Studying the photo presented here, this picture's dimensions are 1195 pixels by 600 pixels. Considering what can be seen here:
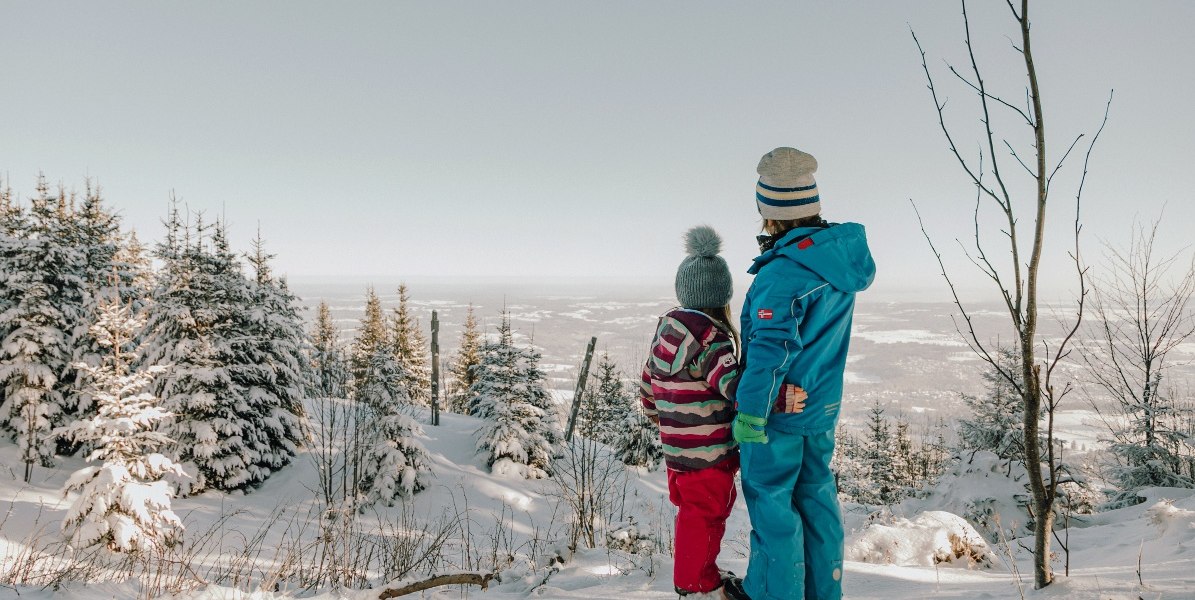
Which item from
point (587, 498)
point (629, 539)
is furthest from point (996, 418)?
point (629, 539)

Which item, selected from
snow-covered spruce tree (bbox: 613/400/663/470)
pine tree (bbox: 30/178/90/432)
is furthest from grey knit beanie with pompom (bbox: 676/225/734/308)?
snow-covered spruce tree (bbox: 613/400/663/470)

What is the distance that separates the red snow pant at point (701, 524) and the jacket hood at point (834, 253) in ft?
3.07

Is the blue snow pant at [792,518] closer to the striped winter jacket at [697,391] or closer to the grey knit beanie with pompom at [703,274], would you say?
the striped winter jacket at [697,391]

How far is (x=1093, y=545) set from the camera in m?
4.38

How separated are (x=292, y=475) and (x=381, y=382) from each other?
11.9 ft

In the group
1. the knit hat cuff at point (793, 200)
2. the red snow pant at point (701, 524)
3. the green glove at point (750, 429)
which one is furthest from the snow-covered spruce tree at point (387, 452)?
the knit hat cuff at point (793, 200)

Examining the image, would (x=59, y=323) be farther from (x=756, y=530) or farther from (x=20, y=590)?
(x=756, y=530)

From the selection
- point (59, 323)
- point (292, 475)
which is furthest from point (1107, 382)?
point (59, 323)

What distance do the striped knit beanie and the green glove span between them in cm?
88

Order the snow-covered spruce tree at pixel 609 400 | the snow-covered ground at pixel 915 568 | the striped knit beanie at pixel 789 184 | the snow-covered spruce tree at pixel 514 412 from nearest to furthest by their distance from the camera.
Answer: the striped knit beanie at pixel 789 184 < the snow-covered ground at pixel 915 568 < the snow-covered spruce tree at pixel 514 412 < the snow-covered spruce tree at pixel 609 400

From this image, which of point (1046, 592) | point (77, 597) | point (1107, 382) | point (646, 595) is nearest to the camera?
point (1046, 592)

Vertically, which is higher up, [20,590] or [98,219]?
[98,219]

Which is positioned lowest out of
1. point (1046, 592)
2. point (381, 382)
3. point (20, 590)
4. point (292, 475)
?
point (292, 475)

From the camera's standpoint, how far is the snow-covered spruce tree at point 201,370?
525 inches
